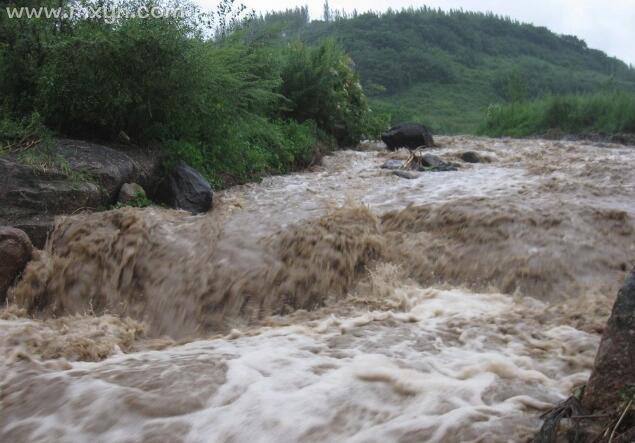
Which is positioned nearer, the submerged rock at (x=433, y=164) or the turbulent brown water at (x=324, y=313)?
the turbulent brown water at (x=324, y=313)

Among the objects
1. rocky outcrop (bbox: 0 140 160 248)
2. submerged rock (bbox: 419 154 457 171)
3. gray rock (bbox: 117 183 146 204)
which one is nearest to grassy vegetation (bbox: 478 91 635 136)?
submerged rock (bbox: 419 154 457 171)

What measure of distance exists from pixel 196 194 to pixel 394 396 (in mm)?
4045

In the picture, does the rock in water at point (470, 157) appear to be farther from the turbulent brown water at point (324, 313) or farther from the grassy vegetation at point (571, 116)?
the grassy vegetation at point (571, 116)

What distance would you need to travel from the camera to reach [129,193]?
229 inches

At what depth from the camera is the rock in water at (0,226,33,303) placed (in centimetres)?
430

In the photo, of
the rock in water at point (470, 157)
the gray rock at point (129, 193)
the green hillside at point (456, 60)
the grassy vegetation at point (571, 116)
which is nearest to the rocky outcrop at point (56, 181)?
the gray rock at point (129, 193)

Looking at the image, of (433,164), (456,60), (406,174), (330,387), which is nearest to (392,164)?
(433,164)

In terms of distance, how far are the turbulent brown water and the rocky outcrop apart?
21 cm

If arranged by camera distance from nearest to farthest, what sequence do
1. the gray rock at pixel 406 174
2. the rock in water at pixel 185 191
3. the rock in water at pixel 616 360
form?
1. the rock in water at pixel 616 360
2. the rock in water at pixel 185 191
3. the gray rock at pixel 406 174

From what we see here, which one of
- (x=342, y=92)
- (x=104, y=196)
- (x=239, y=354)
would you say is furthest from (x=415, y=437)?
(x=342, y=92)

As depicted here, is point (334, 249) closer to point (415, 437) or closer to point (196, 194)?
point (196, 194)

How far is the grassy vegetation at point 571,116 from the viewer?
579 inches

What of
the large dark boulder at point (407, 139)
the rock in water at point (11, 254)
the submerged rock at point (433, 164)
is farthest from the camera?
the large dark boulder at point (407, 139)

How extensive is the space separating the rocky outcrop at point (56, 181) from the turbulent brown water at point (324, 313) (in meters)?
0.21
